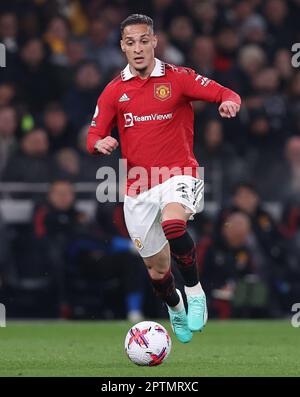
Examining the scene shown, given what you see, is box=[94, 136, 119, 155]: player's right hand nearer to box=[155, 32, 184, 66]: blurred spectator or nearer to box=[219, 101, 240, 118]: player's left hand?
box=[219, 101, 240, 118]: player's left hand

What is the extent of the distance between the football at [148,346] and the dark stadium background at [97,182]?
474cm

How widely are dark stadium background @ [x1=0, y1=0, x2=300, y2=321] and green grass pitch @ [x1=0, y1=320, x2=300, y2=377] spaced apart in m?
0.47

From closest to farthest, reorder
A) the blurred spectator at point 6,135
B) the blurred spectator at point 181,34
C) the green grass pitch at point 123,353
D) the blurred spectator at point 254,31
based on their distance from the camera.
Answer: the green grass pitch at point 123,353 < the blurred spectator at point 6,135 < the blurred spectator at point 181,34 < the blurred spectator at point 254,31

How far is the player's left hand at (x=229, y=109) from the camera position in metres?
8.26

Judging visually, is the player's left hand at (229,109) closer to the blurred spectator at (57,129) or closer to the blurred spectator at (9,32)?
the blurred spectator at (57,129)

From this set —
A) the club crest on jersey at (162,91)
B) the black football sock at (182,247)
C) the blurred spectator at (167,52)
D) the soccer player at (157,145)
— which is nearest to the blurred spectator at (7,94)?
the blurred spectator at (167,52)

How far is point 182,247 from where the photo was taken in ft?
28.0

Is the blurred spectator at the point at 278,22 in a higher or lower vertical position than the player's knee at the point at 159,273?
higher

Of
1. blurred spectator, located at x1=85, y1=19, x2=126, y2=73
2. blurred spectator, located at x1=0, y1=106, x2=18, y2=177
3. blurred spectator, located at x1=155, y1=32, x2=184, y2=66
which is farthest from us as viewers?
blurred spectator, located at x1=85, y1=19, x2=126, y2=73

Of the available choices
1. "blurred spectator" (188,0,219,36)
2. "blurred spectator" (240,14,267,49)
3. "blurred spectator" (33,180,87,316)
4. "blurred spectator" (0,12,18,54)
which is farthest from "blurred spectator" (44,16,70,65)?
"blurred spectator" (240,14,267,49)

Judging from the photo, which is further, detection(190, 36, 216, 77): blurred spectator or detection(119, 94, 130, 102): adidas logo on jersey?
detection(190, 36, 216, 77): blurred spectator

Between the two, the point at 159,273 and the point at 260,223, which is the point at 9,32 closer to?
the point at 260,223

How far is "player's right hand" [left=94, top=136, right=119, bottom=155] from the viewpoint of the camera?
8.35 m

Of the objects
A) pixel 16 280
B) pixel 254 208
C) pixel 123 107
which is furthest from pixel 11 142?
pixel 123 107
